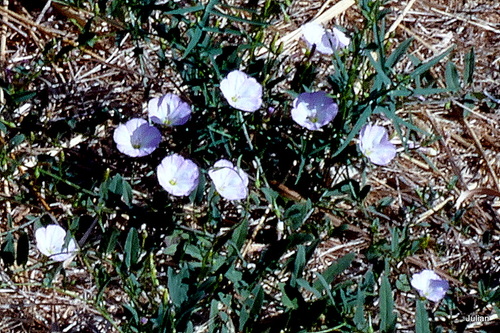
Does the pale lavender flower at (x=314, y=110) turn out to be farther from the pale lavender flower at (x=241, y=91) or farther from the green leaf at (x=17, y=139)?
the green leaf at (x=17, y=139)

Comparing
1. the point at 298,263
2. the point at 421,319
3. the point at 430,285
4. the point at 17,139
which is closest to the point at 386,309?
the point at 421,319

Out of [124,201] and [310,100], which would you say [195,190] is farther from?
[310,100]

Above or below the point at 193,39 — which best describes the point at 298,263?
below

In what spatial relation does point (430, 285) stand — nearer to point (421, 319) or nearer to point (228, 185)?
point (421, 319)

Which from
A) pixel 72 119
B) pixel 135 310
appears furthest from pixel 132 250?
pixel 72 119

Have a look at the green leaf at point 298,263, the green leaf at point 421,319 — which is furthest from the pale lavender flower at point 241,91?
the green leaf at point 421,319

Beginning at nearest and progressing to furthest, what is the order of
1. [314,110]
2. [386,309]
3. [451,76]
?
[386,309] < [314,110] < [451,76]
